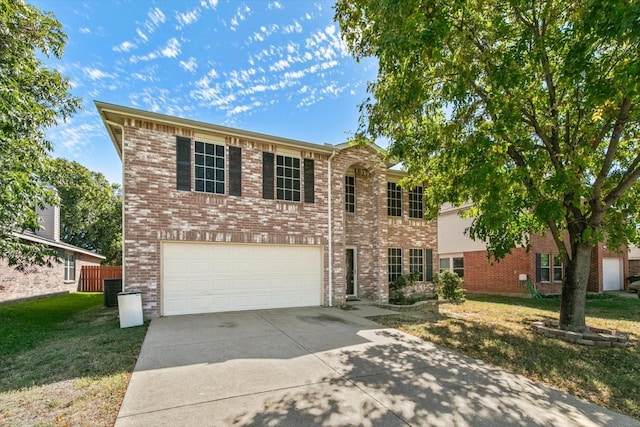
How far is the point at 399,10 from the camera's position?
5.93m

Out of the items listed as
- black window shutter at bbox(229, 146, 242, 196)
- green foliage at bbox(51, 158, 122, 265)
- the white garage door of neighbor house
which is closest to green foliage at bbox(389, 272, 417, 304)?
the white garage door of neighbor house

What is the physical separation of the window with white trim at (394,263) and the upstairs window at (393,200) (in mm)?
1641

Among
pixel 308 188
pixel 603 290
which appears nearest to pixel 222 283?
pixel 308 188

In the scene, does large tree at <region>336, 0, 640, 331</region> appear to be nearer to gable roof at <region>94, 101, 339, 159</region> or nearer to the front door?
gable roof at <region>94, 101, 339, 159</region>

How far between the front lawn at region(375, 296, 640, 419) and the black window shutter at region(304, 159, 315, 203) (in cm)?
472

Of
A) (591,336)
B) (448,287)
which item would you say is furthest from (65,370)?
(448,287)

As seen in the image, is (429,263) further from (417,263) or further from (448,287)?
(448,287)

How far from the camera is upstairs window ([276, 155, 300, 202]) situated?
35.6ft

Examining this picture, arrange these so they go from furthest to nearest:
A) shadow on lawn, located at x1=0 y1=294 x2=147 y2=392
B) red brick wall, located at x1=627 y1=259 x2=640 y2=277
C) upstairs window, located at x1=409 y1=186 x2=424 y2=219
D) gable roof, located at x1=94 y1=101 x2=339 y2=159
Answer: red brick wall, located at x1=627 y1=259 x2=640 y2=277, upstairs window, located at x1=409 y1=186 x2=424 y2=219, gable roof, located at x1=94 y1=101 x2=339 y2=159, shadow on lawn, located at x1=0 y1=294 x2=147 y2=392

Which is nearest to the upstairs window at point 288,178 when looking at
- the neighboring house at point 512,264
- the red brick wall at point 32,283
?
the neighboring house at point 512,264

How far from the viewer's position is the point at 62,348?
6203 millimetres

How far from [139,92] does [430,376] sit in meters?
12.5

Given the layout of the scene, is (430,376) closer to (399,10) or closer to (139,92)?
(399,10)

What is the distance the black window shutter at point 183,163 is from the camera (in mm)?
9336
